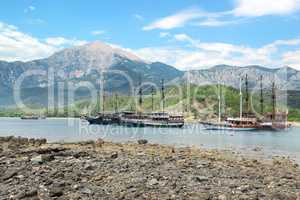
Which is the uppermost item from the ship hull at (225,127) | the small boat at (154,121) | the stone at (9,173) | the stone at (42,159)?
the stone at (42,159)

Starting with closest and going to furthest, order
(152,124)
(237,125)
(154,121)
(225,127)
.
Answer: (237,125)
(225,127)
(152,124)
(154,121)

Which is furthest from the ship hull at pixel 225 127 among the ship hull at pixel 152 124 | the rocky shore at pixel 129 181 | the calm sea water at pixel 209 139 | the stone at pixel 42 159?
the stone at pixel 42 159

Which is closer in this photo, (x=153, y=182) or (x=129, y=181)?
(x=153, y=182)

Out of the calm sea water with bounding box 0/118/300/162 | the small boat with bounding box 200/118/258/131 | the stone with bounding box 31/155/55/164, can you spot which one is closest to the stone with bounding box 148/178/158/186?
the stone with bounding box 31/155/55/164

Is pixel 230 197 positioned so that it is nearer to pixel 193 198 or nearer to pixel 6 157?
pixel 193 198

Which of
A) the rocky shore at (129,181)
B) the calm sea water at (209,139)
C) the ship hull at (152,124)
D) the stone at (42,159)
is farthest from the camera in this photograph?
the ship hull at (152,124)

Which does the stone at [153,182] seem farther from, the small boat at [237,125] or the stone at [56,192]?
the small boat at [237,125]

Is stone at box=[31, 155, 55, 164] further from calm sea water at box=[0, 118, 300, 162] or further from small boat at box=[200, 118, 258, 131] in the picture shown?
small boat at box=[200, 118, 258, 131]

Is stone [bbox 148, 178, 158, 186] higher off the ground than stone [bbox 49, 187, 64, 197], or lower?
higher

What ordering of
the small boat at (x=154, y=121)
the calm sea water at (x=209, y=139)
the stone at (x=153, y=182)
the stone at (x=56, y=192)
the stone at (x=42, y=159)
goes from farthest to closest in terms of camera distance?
the small boat at (x=154, y=121)
the calm sea water at (x=209, y=139)
the stone at (x=42, y=159)
the stone at (x=153, y=182)
the stone at (x=56, y=192)

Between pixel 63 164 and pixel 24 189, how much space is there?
6.25m

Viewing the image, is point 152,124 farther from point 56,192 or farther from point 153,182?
point 56,192

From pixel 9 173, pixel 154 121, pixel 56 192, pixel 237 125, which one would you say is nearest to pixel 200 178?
pixel 56 192

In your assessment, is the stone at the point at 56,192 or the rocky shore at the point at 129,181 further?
the rocky shore at the point at 129,181
